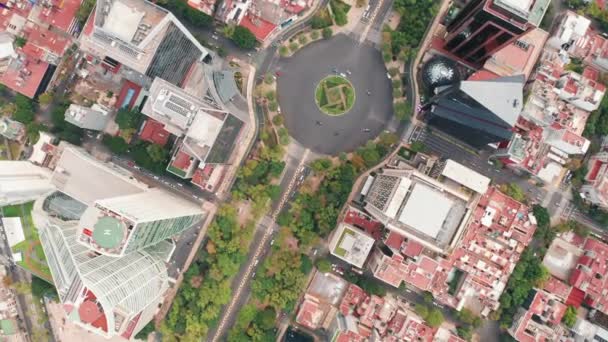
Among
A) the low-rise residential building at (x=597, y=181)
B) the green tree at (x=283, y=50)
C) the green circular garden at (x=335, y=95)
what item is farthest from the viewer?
the green circular garden at (x=335, y=95)

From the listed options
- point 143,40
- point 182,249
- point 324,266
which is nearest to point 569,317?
point 324,266

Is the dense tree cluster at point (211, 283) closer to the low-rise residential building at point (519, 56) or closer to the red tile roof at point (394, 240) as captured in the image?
the red tile roof at point (394, 240)

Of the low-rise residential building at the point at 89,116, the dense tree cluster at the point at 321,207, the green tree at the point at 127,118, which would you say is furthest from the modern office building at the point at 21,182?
the dense tree cluster at the point at 321,207

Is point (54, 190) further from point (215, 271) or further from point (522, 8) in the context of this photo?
point (522, 8)

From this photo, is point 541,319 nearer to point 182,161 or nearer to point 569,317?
point 569,317

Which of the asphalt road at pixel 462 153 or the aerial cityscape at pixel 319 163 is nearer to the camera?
the aerial cityscape at pixel 319 163

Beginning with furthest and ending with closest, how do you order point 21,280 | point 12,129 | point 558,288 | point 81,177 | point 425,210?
1. point 21,280
2. point 558,288
3. point 12,129
4. point 81,177
5. point 425,210
